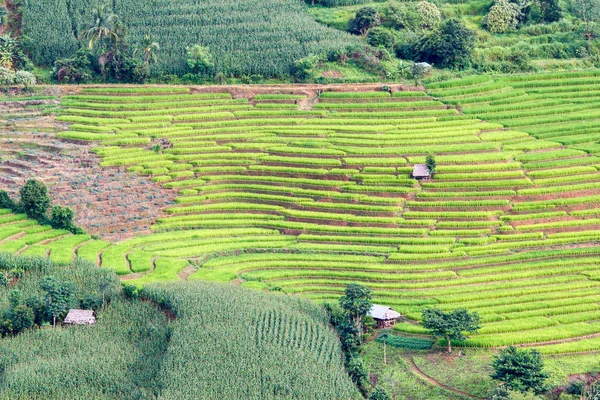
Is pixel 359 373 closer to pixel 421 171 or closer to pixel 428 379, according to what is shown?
pixel 428 379

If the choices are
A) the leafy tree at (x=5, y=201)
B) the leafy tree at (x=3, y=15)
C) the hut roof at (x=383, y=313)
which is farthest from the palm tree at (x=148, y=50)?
the hut roof at (x=383, y=313)

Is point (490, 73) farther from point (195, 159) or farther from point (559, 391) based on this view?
point (559, 391)

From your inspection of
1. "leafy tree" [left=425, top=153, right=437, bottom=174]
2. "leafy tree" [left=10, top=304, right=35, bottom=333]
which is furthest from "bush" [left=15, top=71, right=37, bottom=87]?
"leafy tree" [left=425, top=153, right=437, bottom=174]

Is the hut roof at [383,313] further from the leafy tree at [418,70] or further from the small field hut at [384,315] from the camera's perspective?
the leafy tree at [418,70]

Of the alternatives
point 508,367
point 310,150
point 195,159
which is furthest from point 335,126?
point 508,367

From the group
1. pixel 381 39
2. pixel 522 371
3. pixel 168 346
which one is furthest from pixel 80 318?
pixel 381 39

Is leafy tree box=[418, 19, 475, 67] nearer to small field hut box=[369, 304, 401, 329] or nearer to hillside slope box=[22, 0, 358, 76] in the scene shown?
hillside slope box=[22, 0, 358, 76]
